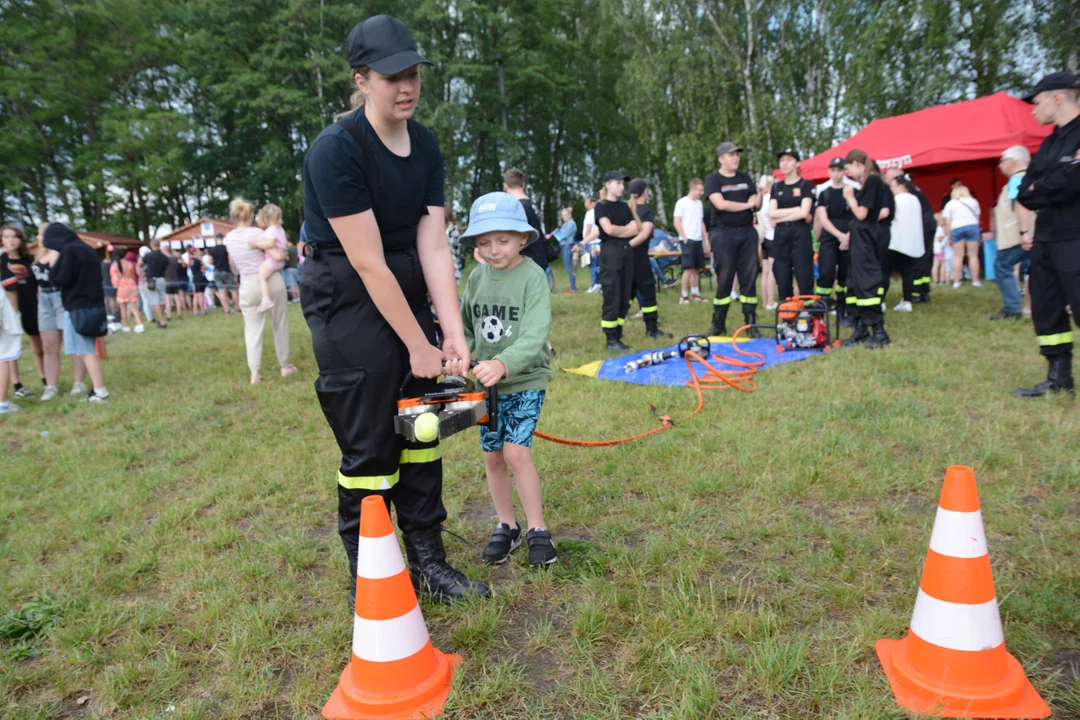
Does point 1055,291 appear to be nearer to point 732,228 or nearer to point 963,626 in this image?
point 732,228

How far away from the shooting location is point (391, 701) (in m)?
2.10

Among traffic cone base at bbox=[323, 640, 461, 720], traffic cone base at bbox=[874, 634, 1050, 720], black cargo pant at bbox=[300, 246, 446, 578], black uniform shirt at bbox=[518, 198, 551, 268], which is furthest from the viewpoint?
black uniform shirt at bbox=[518, 198, 551, 268]

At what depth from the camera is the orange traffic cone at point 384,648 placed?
212 centimetres

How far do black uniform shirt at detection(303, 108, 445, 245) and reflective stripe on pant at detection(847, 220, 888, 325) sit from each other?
5.94 metres

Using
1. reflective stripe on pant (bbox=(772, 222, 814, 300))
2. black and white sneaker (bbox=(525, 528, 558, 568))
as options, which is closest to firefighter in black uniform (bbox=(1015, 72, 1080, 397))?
reflective stripe on pant (bbox=(772, 222, 814, 300))

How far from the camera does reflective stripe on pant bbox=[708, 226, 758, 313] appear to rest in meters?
8.25

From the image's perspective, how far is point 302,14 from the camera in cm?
3017

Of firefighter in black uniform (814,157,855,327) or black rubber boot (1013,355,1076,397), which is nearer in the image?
black rubber boot (1013,355,1076,397)

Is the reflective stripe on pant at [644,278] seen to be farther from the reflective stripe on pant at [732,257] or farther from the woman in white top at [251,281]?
the woman in white top at [251,281]

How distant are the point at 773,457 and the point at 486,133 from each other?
3415 cm

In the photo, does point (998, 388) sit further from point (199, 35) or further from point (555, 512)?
point (199, 35)

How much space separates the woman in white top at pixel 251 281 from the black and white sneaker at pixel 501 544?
17.3ft

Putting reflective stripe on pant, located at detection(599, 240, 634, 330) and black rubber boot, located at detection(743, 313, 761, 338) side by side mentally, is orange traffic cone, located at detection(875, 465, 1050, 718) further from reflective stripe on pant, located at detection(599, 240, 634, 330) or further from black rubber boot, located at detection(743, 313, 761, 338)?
black rubber boot, located at detection(743, 313, 761, 338)

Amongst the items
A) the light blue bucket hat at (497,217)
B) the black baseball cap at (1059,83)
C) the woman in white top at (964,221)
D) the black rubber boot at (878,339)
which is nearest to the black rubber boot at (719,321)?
the black rubber boot at (878,339)
